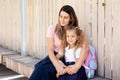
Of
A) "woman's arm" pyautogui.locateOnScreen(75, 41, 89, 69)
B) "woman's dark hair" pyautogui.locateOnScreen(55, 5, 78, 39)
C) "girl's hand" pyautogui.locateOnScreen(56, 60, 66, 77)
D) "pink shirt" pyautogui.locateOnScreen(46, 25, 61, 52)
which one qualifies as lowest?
"girl's hand" pyautogui.locateOnScreen(56, 60, 66, 77)

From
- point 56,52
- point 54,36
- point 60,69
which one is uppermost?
point 54,36

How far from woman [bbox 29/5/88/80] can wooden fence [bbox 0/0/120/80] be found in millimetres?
291

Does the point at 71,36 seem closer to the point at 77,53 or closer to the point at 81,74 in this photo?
the point at 77,53

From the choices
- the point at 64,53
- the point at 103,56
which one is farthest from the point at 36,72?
the point at 103,56

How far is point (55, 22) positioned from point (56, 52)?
870mm

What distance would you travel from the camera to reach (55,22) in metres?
4.29

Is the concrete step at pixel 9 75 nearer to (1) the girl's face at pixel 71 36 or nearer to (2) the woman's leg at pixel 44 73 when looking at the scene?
(2) the woman's leg at pixel 44 73

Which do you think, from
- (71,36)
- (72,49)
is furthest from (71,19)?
(72,49)

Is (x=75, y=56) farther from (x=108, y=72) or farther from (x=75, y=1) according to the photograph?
(x=75, y=1)

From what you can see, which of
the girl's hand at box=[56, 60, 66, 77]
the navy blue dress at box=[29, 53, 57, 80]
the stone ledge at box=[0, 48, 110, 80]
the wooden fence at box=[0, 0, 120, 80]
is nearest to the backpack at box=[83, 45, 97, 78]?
the wooden fence at box=[0, 0, 120, 80]

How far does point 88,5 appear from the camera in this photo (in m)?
3.63

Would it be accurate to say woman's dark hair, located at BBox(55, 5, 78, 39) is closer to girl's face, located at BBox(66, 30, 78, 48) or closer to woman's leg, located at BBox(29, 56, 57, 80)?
girl's face, located at BBox(66, 30, 78, 48)

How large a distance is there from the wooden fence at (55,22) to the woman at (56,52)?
0.29 m

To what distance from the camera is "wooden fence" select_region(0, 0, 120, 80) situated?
10.9 ft
